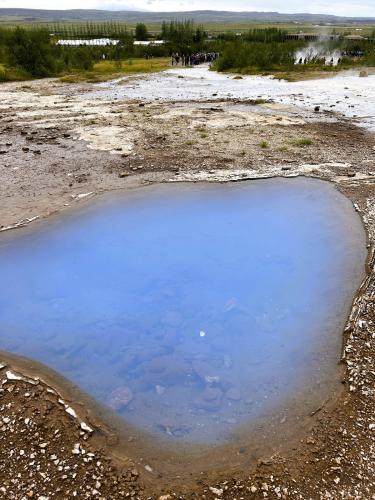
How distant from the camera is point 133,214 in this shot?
8.75 m

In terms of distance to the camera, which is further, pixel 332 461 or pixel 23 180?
pixel 23 180

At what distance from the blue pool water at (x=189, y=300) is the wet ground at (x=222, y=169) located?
0.36 m

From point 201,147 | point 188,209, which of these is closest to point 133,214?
point 188,209

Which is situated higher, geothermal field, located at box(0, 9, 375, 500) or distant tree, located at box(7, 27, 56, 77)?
distant tree, located at box(7, 27, 56, 77)

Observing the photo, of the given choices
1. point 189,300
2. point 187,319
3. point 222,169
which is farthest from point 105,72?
point 187,319

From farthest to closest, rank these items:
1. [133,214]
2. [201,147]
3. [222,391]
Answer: [201,147]
[133,214]
[222,391]

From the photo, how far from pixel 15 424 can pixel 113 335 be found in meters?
1.64

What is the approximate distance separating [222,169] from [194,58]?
38.3 meters

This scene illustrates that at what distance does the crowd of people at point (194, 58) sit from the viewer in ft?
142

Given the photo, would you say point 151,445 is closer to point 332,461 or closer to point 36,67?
point 332,461

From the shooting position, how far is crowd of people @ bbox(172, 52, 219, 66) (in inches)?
1702

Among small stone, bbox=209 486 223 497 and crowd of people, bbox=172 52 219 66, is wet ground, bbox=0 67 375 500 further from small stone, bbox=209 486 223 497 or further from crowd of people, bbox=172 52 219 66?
crowd of people, bbox=172 52 219 66

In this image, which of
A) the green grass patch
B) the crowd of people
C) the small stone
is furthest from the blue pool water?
the crowd of people

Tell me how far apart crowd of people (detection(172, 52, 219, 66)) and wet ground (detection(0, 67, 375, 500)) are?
19834 mm
